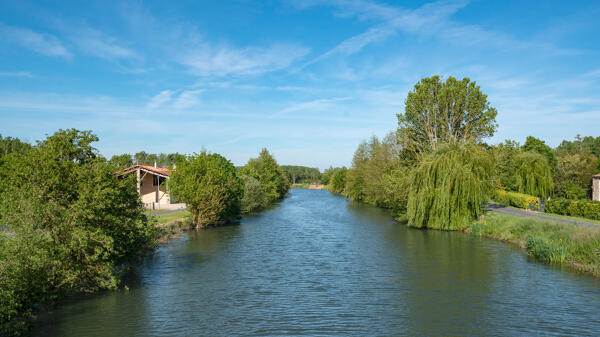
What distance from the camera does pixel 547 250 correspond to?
805 inches

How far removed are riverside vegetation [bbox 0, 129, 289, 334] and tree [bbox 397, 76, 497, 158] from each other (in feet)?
119

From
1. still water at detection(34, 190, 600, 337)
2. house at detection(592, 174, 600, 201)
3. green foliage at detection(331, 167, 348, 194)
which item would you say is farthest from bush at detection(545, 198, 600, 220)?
green foliage at detection(331, 167, 348, 194)

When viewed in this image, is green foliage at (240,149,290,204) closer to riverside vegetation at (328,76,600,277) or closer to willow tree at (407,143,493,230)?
riverside vegetation at (328,76,600,277)

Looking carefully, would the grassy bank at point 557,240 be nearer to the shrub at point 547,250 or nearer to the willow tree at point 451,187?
the shrub at point 547,250

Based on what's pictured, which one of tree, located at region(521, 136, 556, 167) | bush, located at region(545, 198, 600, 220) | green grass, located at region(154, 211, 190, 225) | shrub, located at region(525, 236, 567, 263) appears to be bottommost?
shrub, located at region(525, 236, 567, 263)

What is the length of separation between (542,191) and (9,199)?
48246 mm

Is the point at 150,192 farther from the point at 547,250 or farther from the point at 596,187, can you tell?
the point at 596,187

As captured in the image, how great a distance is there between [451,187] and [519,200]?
1404 cm

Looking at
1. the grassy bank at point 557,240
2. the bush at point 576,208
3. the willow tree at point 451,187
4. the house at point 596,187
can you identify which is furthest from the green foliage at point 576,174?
the grassy bank at point 557,240

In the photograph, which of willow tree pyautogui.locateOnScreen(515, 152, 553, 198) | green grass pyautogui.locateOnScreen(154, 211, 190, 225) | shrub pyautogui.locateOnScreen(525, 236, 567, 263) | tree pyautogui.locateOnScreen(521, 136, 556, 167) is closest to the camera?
shrub pyautogui.locateOnScreen(525, 236, 567, 263)

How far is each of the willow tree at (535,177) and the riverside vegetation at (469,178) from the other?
0.33ft

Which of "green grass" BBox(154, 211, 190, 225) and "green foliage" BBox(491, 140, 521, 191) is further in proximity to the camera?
"green foliage" BBox(491, 140, 521, 191)

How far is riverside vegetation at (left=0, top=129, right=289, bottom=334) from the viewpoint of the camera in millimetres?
11501

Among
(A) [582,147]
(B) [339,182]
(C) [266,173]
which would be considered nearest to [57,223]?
(C) [266,173]
